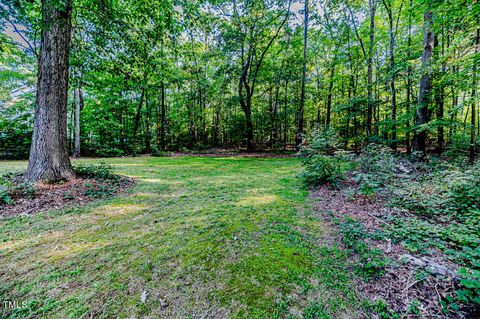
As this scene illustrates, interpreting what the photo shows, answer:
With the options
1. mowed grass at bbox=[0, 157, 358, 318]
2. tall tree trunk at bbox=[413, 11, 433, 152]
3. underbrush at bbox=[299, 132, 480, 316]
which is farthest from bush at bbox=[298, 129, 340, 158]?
tall tree trunk at bbox=[413, 11, 433, 152]

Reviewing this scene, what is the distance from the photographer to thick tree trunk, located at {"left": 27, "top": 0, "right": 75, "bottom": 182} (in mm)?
4047

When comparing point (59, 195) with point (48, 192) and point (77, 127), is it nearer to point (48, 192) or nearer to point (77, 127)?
point (48, 192)

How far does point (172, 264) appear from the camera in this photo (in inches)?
74.5

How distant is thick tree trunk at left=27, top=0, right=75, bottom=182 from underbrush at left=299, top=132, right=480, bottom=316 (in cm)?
576

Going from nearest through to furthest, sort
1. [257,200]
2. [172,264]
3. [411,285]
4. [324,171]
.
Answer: [411,285] → [172,264] → [257,200] → [324,171]

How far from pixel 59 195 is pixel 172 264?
11.0 ft

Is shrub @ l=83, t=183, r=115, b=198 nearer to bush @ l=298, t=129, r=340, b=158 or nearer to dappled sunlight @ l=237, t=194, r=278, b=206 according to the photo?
dappled sunlight @ l=237, t=194, r=278, b=206

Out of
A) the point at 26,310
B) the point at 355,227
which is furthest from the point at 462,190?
the point at 26,310

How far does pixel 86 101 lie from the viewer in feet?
50.1

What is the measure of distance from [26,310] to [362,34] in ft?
59.6

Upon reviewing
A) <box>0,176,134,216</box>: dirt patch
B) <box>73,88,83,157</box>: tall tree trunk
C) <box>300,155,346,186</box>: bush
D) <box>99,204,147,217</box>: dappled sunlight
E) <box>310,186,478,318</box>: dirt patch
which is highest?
<box>73,88,83,157</box>: tall tree trunk

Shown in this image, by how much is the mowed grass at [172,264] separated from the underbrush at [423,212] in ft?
2.15

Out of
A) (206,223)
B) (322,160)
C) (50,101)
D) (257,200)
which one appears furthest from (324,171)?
(50,101)

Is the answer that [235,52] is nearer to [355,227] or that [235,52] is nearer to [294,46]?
[294,46]
